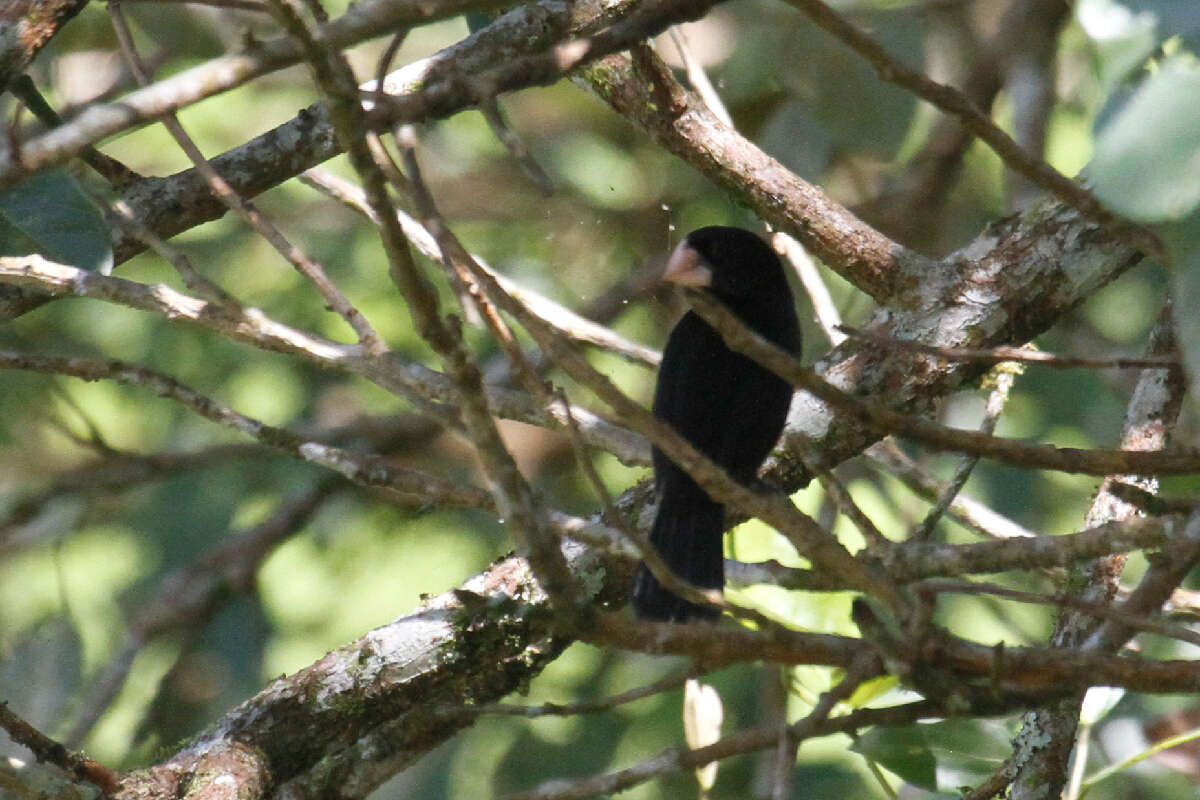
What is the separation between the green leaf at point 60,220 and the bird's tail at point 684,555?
3.13 feet

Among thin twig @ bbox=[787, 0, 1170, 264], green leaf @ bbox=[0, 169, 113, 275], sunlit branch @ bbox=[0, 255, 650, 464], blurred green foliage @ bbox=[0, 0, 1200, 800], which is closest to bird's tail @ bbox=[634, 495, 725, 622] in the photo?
sunlit branch @ bbox=[0, 255, 650, 464]

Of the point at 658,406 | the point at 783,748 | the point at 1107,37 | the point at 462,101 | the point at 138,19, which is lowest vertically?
the point at 783,748

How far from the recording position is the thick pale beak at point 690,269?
2357mm

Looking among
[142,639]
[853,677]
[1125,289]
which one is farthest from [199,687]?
[1125,289]

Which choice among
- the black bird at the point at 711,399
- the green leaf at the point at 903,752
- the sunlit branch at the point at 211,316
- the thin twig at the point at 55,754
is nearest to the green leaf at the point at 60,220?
the sunlit branch at the point at 211,316

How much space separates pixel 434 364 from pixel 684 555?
1.80 meters

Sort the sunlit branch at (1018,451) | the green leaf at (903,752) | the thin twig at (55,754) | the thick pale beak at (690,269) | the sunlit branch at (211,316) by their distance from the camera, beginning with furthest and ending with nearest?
the thick pale beak at (690,269) < the sunlit branch at (211,316) < the green leaf at (903,752) < the thin twig at (55,754) < the sunlit branch at (1018,451)

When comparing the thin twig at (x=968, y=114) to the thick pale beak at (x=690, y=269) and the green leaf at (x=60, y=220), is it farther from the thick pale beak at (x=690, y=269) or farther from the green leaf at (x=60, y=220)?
the green leaf at (x=60, y=220)

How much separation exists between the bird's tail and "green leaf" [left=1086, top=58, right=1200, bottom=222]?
102cm

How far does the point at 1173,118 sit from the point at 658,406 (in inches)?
53.6

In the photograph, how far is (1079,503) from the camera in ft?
11.7

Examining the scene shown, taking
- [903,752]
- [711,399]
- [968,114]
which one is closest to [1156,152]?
[968,114]

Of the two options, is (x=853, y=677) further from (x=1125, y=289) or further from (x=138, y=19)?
(x=1125, y=289)

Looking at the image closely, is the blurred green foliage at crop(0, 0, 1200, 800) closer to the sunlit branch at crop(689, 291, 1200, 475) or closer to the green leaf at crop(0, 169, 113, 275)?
the green leaf at crop(0, 169, 113, 275)
